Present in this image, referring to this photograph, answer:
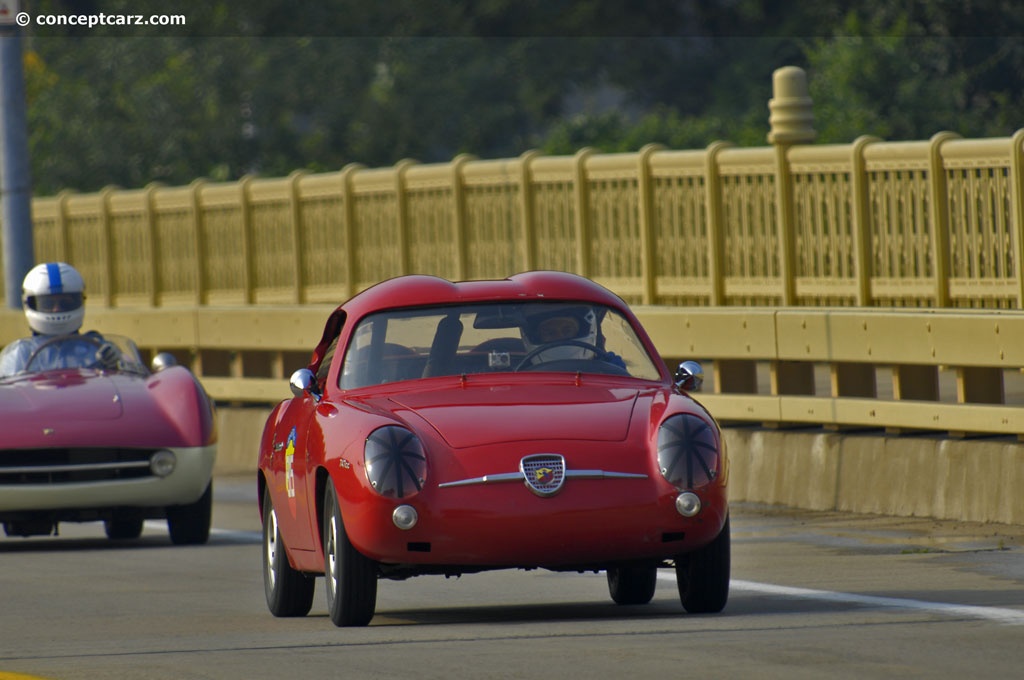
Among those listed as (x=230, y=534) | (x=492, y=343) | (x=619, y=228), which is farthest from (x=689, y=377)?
(x=619, y=228)

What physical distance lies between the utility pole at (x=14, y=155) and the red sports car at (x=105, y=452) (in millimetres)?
7568

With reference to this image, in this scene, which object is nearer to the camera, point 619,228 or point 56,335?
point 56,335

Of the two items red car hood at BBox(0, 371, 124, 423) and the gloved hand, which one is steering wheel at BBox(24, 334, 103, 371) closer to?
the gloved hand

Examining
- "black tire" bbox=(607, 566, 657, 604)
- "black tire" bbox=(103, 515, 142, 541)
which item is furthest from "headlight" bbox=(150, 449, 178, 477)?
"black tire" bbox=(607, 566, 657, 604)

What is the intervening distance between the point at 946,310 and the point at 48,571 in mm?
5439

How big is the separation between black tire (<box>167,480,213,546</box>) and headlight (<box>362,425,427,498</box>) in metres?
5.93

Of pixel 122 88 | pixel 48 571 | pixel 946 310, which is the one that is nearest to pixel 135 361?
pixel 48 571

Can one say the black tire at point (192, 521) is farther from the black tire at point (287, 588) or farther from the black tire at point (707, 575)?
the black tire at point (707, 575)

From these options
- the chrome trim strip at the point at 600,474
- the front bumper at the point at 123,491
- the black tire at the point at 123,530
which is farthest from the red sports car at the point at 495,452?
the black tire at the point at 123,530

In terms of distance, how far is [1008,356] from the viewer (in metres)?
13.7

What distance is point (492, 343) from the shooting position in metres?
10.5

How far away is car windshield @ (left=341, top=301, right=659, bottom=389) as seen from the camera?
10383 millimetres

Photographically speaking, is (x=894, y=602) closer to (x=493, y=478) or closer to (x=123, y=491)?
(x=493, y=478)

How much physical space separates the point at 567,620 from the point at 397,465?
110cm
